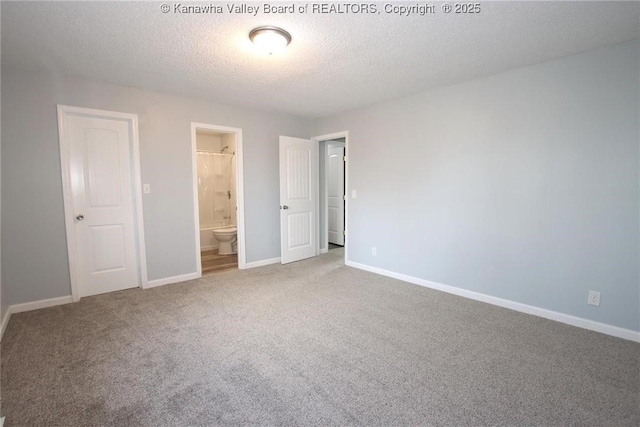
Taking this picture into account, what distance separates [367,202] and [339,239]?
1998 mm

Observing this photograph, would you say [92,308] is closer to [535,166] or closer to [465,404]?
[465,404]

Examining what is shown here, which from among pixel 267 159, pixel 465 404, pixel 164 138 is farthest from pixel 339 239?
pixel 465 404

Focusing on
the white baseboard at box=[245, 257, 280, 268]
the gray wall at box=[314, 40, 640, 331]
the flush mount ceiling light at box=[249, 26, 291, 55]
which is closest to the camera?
→ the flush mount ceiling light at box=[249, 26, 291, 55]

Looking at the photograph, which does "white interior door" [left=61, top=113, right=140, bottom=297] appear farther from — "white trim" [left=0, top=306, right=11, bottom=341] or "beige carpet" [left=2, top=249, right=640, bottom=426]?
"white trim" [left=0, top=306, right=11, bottom=341]

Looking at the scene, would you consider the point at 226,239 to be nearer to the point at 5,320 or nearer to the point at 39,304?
the point at 39,304

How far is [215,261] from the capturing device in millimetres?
5035

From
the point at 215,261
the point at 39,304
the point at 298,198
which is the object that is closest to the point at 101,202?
the point at 39,304

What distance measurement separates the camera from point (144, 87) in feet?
11.2

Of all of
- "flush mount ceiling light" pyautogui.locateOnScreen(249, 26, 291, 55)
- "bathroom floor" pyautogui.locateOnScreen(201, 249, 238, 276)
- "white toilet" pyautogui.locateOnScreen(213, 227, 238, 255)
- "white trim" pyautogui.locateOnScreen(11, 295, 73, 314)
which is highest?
"flush mount ceiling light" pyautogui.locateOnScreen(249, 26, 291, 55)

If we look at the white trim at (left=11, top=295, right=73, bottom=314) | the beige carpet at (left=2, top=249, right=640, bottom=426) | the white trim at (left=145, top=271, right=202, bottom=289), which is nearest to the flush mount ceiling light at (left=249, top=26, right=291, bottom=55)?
the beige carpet at (left=2, top=249, right=640, bottom=426)

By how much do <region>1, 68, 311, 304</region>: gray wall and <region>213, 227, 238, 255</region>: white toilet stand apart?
1.14 m

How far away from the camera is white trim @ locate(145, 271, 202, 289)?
369 centimetres

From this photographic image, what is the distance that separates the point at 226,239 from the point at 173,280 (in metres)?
1.76

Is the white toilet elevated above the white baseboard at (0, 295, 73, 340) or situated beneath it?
elevated above
